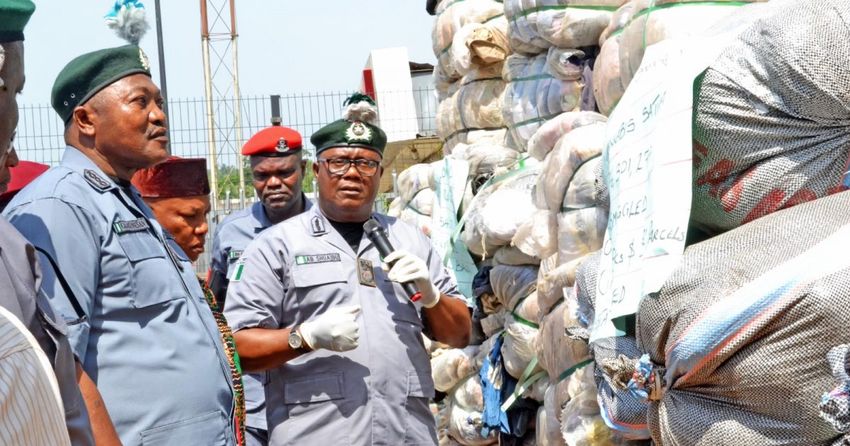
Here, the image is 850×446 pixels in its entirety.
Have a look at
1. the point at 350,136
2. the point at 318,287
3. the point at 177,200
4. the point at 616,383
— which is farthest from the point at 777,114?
the point at 177,200

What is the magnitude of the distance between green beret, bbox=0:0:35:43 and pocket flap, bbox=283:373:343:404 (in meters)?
1.92

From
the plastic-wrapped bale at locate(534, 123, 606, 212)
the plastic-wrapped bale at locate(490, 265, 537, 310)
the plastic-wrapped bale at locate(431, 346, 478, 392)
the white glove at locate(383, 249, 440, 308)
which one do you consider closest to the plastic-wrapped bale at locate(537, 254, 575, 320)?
the plastic-wrapped bale at locate(534, 123, 606, 212)

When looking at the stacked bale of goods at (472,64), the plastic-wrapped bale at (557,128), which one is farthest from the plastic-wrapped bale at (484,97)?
the plastic-wrapped bale at (557,128)

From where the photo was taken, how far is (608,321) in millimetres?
2715

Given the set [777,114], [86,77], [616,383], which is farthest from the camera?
[86,77]

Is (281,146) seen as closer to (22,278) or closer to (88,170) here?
(88,170)

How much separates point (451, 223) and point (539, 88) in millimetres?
862

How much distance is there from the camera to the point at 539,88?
189 inches

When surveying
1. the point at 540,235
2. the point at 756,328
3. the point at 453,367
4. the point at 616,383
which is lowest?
the point at 453,367

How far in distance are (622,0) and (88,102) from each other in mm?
2046

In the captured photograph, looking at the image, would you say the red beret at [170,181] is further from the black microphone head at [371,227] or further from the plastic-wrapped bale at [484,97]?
the plastic-wrapped bale at [484,97]

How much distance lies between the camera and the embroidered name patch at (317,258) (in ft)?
12.6

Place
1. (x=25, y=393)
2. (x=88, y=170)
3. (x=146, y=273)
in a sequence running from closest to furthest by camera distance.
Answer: (x=25, y=393) < (x=146, y=273) < (x=88, y=170)

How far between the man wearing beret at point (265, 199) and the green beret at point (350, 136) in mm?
954
